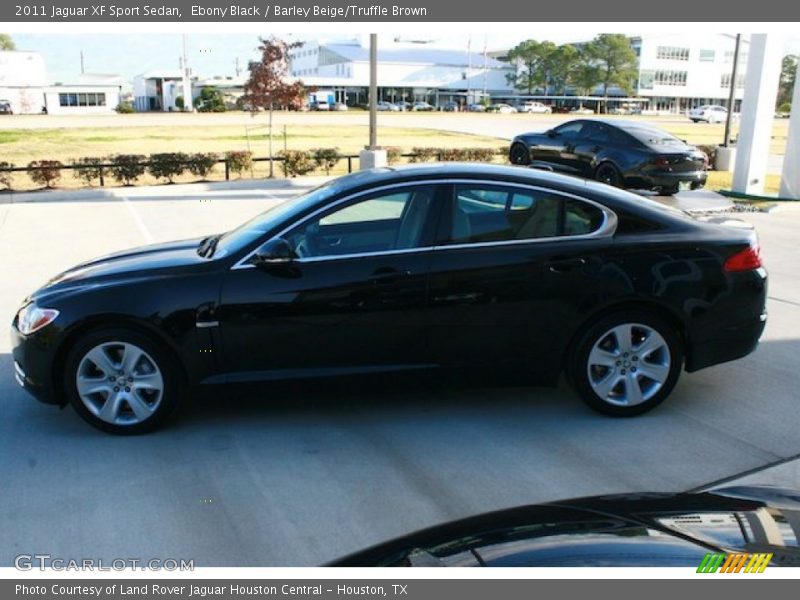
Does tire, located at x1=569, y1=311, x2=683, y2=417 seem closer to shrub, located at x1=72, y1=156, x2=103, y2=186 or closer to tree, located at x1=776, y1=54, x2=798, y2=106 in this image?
shrub, located at x1=72, y1=156, x2=103, y2=186

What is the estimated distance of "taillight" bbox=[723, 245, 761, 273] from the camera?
529cm

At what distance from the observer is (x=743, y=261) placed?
5336 mm

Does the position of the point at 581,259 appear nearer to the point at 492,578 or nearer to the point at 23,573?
the point at 492,578

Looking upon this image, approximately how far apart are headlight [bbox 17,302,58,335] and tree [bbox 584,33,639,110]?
96.5m

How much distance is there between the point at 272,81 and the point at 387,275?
18930 millimetres

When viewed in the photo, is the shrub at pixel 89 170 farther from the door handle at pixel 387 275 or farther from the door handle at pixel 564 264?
the door handle at pixel 564 264

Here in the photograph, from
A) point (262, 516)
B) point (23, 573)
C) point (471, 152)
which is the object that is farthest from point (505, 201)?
point (471, 152)

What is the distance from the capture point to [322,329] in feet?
16.2

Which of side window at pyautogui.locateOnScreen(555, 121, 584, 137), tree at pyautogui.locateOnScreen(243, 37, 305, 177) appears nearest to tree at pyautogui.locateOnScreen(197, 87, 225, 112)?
tree at pyautogui.locateOnScreen(243, 37, 305, 177)

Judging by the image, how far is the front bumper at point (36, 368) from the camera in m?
4.91

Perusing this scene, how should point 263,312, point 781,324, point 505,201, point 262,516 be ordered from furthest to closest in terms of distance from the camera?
point 781,324, point 505,201, point 263,312, point 262,516

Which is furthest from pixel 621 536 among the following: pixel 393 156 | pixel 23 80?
pixel 23 80

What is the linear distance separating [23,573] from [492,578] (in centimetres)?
227

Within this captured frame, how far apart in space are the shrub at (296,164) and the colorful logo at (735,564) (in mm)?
18756
